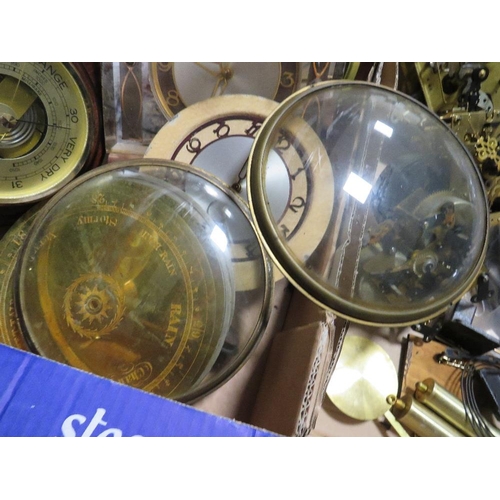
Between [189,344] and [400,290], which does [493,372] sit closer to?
[400,290]

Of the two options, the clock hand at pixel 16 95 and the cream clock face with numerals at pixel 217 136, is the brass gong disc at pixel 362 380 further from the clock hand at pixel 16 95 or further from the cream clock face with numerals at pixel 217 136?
the clock hand at pixel 16 95

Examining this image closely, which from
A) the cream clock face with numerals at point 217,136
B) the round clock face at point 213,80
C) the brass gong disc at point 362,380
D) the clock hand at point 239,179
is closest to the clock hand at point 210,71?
the round clock face at point 213,80

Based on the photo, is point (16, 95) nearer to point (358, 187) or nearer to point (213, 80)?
point (213, 80)

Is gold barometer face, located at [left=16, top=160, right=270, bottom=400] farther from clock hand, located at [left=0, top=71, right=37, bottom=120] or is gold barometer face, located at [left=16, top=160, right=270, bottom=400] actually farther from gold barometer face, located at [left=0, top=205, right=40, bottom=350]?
clock hand, located at [left=0, top=71, right=37, bottom=120]

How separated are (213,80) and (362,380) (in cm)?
89

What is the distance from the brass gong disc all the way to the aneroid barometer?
0.50 metres

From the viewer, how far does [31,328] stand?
2.74 feet

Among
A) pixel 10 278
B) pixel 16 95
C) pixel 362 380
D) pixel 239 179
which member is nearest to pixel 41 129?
pixel 16 95

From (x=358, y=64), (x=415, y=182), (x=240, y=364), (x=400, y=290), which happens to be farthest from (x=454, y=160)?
(x=240, y=364)

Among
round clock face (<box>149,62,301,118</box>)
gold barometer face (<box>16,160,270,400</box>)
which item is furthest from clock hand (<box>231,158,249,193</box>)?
round clock face (<box>149,62,301,118</box>)

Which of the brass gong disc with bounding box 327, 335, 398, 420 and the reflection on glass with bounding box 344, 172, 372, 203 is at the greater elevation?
the reflection on glass with bounding box 344, 172, 372, 203

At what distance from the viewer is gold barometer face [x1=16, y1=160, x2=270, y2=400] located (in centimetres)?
83

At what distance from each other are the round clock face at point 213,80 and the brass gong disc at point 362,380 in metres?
0.72

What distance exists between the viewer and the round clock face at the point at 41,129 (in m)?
1.02
